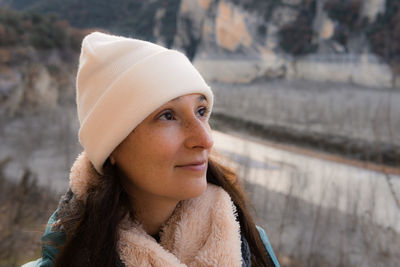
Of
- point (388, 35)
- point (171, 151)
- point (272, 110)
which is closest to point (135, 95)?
point (171, 151)

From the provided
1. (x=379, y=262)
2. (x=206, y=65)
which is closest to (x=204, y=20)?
(x=206, y=65)

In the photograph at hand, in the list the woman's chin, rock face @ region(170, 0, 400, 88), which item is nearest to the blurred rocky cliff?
rock face @ region(170, 0, 400, 88)

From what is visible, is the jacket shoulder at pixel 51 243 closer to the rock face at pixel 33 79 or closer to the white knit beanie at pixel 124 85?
the white knit beanie at pixel 124 85

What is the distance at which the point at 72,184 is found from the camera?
1.02 m

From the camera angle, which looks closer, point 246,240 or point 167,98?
point 167,98

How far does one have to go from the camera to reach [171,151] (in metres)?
0.89

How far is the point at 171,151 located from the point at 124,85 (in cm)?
24

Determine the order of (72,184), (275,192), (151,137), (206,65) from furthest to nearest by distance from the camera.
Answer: (206,65) < (275,192) < (72,184) < (151,137)

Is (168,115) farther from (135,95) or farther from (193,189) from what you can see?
(193,189)

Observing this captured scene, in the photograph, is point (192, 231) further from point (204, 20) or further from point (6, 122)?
point (204, 20)

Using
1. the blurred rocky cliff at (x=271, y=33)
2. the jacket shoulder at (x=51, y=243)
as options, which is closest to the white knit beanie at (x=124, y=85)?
the jacket shoulder at (x=51, y=243)

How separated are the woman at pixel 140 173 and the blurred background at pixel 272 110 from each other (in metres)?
0.29

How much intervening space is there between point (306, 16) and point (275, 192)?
20.0 m

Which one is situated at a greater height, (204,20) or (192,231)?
(192,231)
